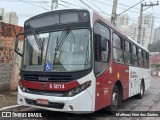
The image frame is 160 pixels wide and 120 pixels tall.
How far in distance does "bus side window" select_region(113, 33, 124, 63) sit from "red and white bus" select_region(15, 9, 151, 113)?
0.36m

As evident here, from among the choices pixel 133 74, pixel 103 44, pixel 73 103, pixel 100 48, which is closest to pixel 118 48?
pixel 103 44

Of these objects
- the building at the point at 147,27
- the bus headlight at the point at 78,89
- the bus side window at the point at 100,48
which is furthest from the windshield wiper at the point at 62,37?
the building at the point at 147,27

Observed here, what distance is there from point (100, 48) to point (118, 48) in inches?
77.9

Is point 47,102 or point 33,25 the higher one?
point 33,25

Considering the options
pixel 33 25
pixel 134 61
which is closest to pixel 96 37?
pixel 33 25

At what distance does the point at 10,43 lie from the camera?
34.4 ft

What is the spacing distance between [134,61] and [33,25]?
5.05 meters

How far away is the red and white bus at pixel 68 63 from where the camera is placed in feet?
→ 19.5

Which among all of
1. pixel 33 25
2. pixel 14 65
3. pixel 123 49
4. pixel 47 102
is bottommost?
pixel 47 102

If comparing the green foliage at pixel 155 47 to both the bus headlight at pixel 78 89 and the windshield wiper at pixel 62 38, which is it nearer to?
the windshield wiper at pixel 62 38

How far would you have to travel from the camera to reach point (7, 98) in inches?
358

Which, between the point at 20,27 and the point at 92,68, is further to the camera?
the point at 20,27

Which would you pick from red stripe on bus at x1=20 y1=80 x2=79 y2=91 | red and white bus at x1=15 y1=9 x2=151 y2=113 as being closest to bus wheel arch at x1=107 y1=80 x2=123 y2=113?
red and white bus at x1=15 y1=9 x2=151 y2=113

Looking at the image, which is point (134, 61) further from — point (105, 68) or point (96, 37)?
point (96, 37)
